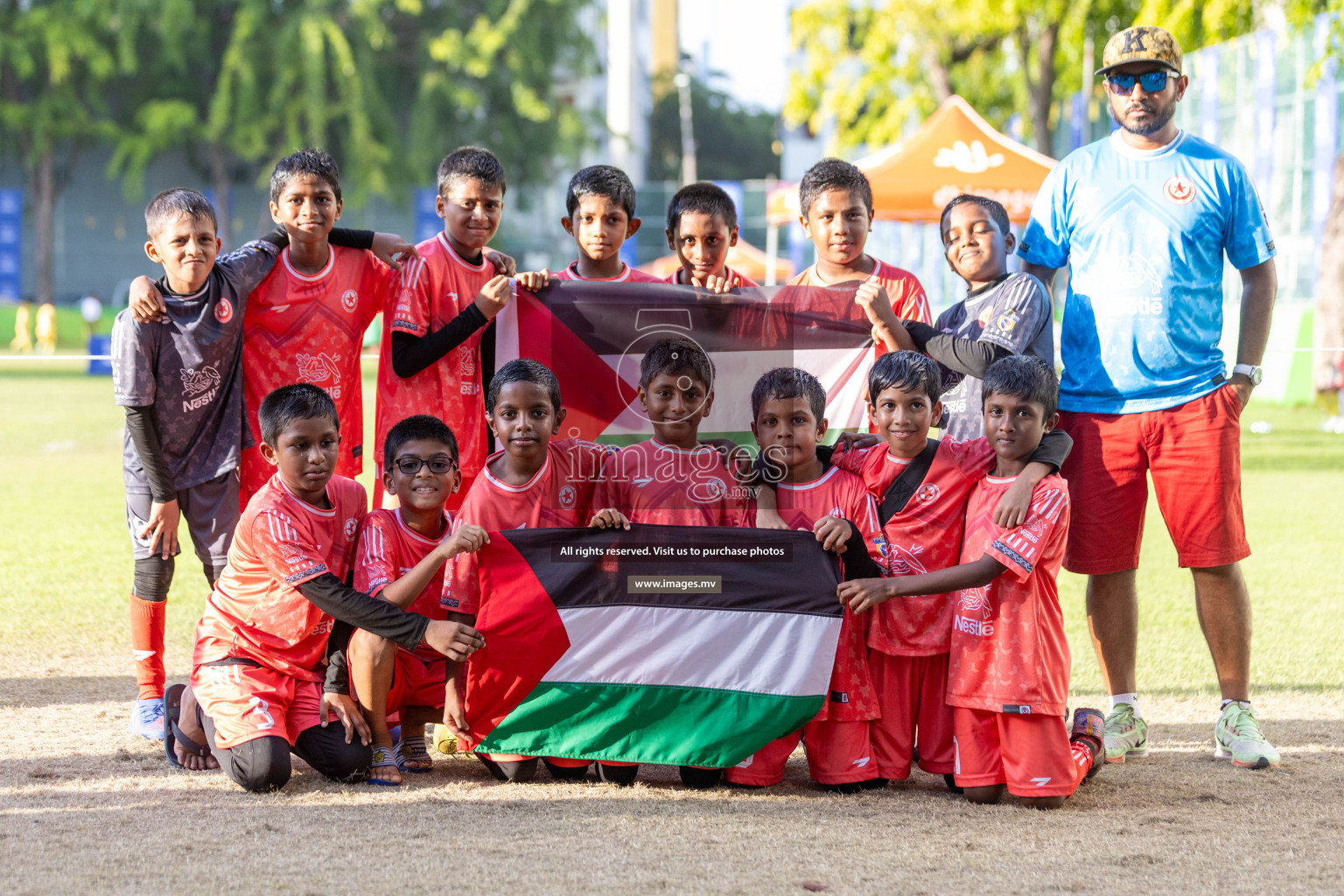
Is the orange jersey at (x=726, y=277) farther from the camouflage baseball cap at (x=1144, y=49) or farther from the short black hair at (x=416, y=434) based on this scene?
the camouflage baseball cap at (x=1144, y=49)

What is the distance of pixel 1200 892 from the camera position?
330 centimetres

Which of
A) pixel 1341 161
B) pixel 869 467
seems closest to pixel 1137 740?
pixel 869 467

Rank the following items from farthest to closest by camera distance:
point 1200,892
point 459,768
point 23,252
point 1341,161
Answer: point 23,252, point 1341,161, point 459,768, point 1200,892

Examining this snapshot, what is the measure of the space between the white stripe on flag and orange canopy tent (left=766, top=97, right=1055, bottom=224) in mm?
11137

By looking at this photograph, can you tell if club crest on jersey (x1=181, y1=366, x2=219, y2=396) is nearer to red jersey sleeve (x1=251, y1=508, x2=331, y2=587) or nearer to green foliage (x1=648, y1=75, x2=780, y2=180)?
red jersey sleeve (x1=251, y1=508, x2=331, y2=587)

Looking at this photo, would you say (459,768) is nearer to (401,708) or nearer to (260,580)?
(401,708)

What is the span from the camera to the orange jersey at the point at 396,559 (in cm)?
427

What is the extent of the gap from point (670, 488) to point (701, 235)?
119cm

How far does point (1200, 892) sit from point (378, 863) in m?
2.14

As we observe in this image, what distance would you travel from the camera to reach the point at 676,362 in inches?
172

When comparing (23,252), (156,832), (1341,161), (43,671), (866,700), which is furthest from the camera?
(23,252)

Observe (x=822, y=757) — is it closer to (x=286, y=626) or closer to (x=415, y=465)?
(x=415, y=465)

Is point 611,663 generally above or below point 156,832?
above

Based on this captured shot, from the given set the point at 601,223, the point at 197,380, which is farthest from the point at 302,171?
the point at 601,223
